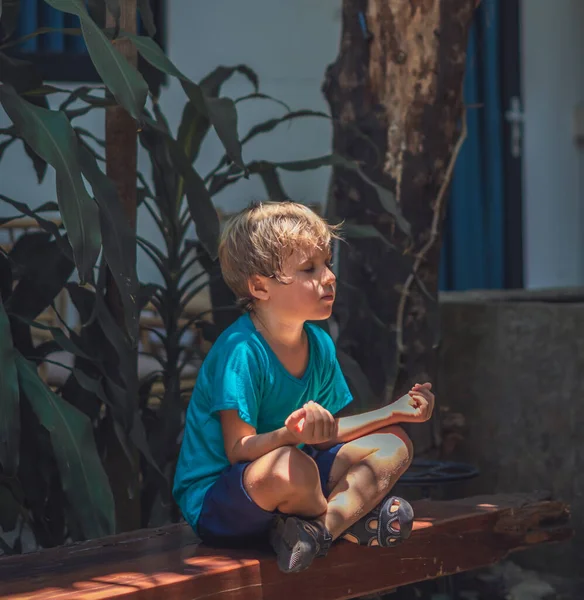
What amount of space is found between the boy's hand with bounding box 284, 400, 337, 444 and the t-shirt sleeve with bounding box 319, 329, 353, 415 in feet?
1.12

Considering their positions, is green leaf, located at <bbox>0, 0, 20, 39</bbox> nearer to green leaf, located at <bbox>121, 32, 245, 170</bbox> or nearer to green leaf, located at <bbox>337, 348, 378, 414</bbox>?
green leaf, located at <bbox>121, 32, 245, 170</bbox>

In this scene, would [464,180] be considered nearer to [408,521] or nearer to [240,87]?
[240,87]

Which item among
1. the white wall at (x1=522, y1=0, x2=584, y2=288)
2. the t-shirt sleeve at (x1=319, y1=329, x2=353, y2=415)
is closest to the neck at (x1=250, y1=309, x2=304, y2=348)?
the t-shirt sleeve at (x1=319, y1=329, x2=353, y2=415)

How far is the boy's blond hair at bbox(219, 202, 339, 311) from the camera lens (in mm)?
2037

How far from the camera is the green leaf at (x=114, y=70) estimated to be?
2.24m

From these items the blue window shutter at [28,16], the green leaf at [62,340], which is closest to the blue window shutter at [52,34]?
the blue window shutter at [28,16]

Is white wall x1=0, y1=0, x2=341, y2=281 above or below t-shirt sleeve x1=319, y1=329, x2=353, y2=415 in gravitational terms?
above

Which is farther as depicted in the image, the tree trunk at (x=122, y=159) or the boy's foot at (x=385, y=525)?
the tree trunk at (x=122, y=159)

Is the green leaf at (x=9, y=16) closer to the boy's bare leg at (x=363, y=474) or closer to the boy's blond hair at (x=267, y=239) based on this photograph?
the boy's blond hair at (x=267, y=239)

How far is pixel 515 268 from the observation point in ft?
18.3

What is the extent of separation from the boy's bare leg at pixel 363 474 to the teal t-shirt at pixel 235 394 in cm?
13

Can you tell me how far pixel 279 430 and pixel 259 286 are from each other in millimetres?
282

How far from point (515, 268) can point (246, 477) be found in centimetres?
383

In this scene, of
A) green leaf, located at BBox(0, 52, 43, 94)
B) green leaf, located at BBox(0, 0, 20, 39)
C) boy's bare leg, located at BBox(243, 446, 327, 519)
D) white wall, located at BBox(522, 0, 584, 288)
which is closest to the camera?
boy's bare leg, located at BBox(243, 446, 327, 519)
